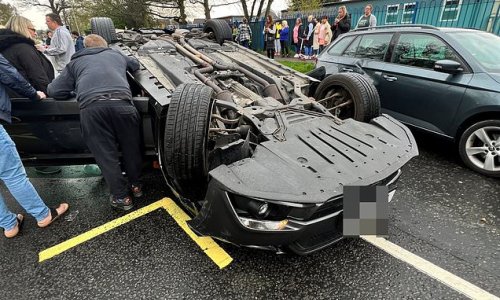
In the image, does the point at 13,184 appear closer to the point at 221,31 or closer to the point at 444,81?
the point at 221,31

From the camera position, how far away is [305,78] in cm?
405

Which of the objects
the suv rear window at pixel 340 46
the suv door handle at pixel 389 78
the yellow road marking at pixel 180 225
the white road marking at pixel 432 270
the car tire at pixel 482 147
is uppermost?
the suv rear window at pixel 340 46

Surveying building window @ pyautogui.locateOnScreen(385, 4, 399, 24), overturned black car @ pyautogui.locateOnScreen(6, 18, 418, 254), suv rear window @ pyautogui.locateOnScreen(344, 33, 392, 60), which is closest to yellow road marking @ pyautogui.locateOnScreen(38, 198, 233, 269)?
overturned black car @ pyautogui.locateOnScreen(6, 18, 418, 254)

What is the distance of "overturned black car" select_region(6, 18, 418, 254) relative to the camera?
74.8 inches

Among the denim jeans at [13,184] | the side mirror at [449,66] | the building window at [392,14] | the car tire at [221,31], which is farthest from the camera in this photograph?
the building window at [392,14]

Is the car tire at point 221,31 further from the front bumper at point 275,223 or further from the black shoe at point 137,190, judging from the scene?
the front bumper at point 275,223

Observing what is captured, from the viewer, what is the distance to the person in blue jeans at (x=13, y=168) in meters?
2.58

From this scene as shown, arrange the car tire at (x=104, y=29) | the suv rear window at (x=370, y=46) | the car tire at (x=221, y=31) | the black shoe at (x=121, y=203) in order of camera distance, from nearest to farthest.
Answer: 1. the black shoe at (x=121, y=203)
2. the suv rear window at (x=370, y=46)
3. the car tire at (x=104, y=29)
4. the car tire at (x=221, y=31)

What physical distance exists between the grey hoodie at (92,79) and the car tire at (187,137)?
772 millimetres

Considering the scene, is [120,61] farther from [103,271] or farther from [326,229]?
[326,229]

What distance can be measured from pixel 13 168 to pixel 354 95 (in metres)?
3.46

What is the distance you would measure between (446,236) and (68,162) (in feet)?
12.1

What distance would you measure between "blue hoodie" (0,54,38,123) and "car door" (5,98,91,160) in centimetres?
20

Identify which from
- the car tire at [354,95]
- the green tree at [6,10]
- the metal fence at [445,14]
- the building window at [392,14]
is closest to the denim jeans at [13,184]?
the car tire at [354,95]
